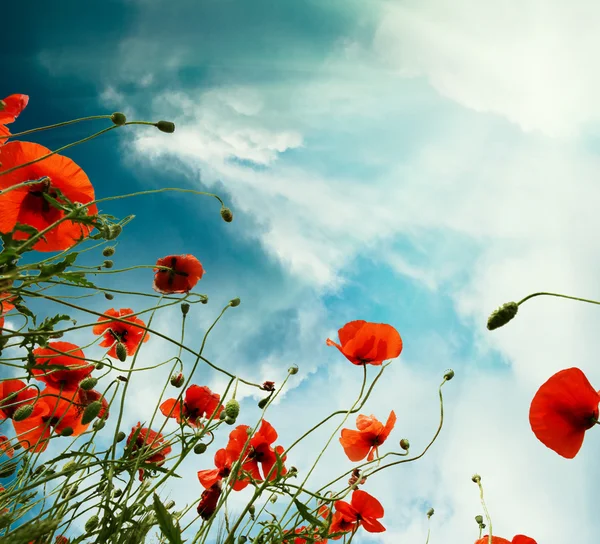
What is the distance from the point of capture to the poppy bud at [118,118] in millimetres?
1354

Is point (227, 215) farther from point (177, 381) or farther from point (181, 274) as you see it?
point (177, 381)

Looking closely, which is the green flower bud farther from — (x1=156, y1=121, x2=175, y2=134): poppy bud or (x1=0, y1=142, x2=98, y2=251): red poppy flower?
(x1=156, y1=121, x2=175, y2=134): poppy bud

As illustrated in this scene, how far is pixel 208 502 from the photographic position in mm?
1848

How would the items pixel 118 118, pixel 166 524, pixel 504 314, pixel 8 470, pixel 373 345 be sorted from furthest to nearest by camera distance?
pixel 373 345 < pixel 8 470 < pixel 118 118 < pixel 504 314 < pixel 166 524

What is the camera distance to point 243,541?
5.40 feet

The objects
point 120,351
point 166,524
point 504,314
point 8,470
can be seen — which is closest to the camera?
point 166,524

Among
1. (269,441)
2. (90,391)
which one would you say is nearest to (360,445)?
(269,441)

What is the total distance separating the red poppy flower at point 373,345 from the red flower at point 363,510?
0.63 m

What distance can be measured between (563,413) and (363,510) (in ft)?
3.67

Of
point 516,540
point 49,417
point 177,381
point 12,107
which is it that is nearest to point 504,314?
point 516,540

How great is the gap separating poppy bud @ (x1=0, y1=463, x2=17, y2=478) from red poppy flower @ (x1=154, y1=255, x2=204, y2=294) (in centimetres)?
82

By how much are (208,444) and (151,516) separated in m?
0.35

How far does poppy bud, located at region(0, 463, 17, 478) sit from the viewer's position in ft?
5.49

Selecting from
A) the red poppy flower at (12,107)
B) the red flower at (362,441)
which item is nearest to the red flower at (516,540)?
the red flower at (362,441)
